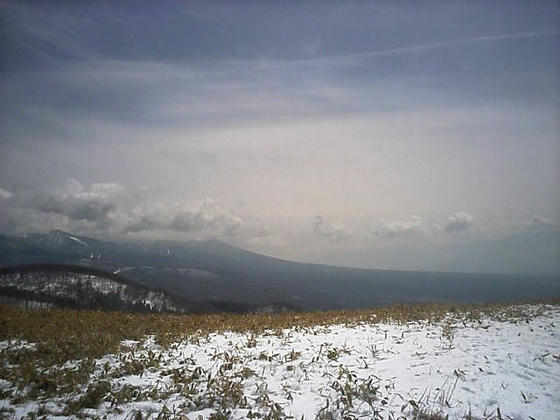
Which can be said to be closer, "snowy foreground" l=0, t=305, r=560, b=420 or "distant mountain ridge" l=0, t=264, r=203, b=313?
"snowy foreground" l=0, t=305, r=560, b=420

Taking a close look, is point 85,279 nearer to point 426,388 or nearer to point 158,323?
point 158,323

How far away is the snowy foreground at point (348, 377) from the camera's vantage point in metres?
6.26

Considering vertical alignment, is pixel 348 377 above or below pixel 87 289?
above

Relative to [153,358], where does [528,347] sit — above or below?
above

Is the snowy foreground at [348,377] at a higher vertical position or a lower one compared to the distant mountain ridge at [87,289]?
higher

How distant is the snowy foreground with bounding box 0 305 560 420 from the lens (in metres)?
6.26

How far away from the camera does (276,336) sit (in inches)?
465

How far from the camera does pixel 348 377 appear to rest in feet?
24.5

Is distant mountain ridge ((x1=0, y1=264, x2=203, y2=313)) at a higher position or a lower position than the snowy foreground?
lower

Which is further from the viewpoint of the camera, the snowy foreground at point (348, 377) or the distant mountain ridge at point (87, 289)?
the distant mountain ridge at point (87, 289)

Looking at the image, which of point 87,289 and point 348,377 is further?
point 87,289

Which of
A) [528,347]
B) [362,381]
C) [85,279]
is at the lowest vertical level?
[85,279]

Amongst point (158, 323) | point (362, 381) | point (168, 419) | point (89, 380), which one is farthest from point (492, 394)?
point (158, 323)

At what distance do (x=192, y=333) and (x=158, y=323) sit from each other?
6.91 ft
